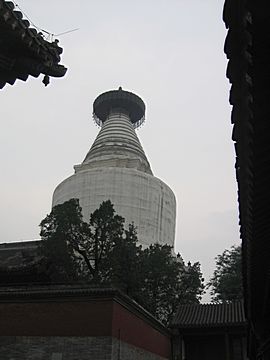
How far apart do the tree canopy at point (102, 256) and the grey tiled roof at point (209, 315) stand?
1600 mm

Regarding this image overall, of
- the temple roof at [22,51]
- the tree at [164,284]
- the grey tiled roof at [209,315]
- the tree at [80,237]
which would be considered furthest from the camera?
the tree at [164,284]

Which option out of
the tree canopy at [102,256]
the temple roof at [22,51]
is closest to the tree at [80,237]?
the tree canopy at [102,256]

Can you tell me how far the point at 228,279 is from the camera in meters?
30.6

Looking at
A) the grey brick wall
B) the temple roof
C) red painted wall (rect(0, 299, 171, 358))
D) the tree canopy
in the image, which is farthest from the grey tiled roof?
the temple roof

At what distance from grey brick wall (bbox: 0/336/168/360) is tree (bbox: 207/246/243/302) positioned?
17.0 m

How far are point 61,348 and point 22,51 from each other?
369 inches

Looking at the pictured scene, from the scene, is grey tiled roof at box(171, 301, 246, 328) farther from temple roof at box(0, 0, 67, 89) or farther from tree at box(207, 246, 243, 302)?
temple roof at box(0, 0, 67, 89)

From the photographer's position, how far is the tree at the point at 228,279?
29.8 metres

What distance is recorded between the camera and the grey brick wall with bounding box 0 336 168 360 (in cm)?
1216

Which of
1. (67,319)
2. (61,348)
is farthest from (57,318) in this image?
(61,348)

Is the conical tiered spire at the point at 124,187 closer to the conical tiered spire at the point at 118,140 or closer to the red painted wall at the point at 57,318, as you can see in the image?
the conical tiered spire at the point at 118,140

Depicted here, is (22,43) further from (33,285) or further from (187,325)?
(187,325)

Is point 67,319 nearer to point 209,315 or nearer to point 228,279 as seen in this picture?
point 209,315

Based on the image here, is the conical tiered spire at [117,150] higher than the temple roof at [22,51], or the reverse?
the conical tiered spire at [117,150]
